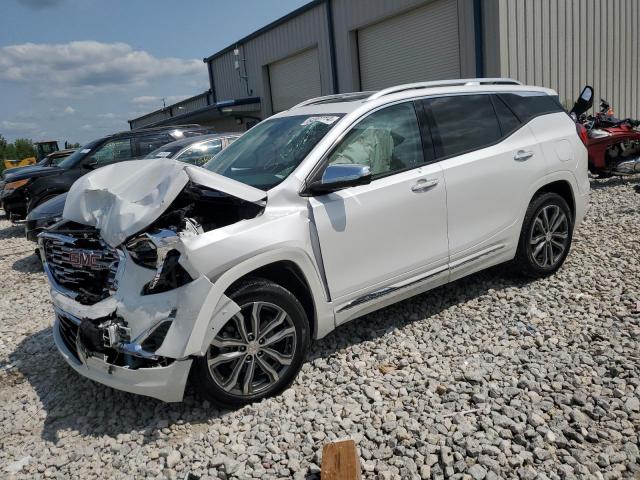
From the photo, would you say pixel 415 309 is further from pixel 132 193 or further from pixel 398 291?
pixel 132 193

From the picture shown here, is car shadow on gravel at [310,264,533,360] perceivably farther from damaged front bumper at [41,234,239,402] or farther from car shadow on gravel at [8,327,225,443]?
damaged front bumper at [41,234,239,402]

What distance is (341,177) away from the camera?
3.35 metres

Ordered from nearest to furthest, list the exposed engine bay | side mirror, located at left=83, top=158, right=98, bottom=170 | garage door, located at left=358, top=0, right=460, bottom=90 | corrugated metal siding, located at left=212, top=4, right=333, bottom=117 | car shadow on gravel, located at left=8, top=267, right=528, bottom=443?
the exposed engine bay, car shadow on gravel, located at left=8, top=267, right=528, bottom=443, side mirror, located at left=83, top=158, right=98, bottom=170, garage door, located at left=358, top=0, right=460, bottom=90, corrugated metal siding, located at left=212, top=4, right=333, bottom=117

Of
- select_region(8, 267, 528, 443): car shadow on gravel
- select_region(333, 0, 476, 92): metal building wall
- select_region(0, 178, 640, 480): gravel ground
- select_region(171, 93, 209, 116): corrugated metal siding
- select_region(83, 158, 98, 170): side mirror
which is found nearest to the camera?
select_region(0, 178, 640, 480): gravel ground

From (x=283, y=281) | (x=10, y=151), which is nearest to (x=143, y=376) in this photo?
(x=283, y=281)

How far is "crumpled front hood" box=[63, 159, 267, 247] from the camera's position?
3062mm

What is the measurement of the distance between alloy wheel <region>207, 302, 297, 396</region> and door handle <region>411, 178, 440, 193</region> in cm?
137

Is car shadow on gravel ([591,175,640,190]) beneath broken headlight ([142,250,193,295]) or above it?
beneath

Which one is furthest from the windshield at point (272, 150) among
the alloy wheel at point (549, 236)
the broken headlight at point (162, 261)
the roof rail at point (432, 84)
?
the alloy wheel at point (549, 236)

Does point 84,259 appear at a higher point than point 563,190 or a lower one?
higher

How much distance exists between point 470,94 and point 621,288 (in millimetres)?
2170

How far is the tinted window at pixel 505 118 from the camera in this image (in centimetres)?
463

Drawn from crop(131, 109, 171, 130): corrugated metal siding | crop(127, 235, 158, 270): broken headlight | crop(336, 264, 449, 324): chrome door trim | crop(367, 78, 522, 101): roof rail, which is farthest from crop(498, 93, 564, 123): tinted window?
crop(131, 109, 171, 130): corrugated metal siding

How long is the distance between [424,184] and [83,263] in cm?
243
